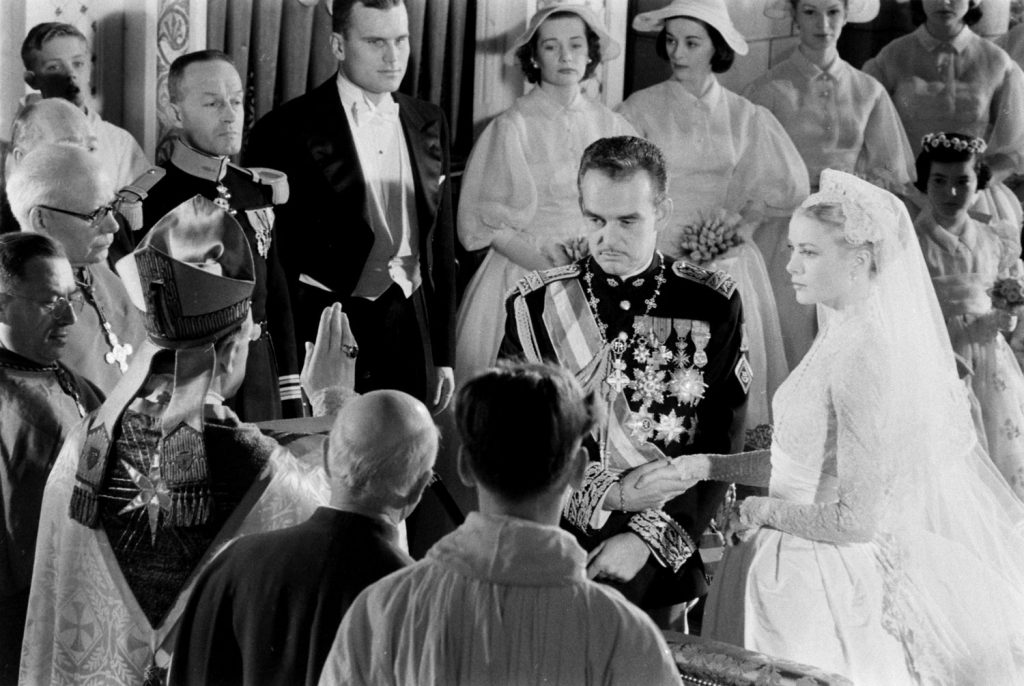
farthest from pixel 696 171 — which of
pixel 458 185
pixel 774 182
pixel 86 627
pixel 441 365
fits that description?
pixel 86 627

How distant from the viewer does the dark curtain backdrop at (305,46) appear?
4.18 meters

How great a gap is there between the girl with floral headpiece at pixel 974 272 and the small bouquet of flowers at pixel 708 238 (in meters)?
0.69

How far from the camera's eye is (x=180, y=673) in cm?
233

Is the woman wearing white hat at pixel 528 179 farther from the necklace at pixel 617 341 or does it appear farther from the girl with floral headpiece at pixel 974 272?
the girl with floral headpiece at pixel 974 272

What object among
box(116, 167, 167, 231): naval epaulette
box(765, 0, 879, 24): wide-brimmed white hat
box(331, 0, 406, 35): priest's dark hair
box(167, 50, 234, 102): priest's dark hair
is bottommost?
box(116, 167, 167, 231): naval epaulette

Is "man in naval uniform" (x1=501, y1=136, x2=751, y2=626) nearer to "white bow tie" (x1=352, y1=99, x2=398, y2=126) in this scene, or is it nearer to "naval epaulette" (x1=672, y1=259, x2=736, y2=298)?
"naval epaulette" (x1=672, y1=259, x2=736, y2=298)

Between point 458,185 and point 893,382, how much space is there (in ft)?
→ 5.51

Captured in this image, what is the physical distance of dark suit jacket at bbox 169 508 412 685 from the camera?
7.38ft

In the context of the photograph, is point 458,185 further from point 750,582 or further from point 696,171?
point 750,582

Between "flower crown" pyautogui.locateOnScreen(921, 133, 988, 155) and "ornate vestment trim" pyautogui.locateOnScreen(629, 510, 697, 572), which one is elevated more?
"flower crown" pyautogui.locateOnScreen(921, 133, 988, 155)

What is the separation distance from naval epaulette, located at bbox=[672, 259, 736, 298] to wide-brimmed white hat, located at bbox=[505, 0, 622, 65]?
1.35 metres

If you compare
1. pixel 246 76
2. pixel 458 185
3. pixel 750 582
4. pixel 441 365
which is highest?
pixel 246 76

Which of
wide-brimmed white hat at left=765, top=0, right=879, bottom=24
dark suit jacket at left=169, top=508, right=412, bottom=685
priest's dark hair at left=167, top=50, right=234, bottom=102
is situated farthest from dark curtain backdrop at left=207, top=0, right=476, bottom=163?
dark suit jacket at left=169, top=508, right=412, bottom=685

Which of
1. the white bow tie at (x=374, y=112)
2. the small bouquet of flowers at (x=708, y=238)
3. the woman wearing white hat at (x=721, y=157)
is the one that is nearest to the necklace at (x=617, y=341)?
the white bow tie at (x=374, y=112)
